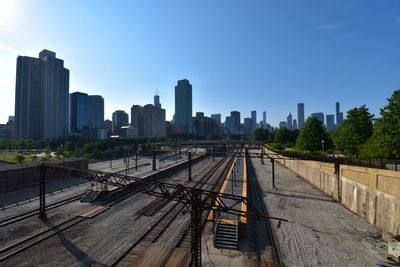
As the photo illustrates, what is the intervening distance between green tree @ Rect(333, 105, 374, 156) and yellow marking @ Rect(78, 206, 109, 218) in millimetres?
48565

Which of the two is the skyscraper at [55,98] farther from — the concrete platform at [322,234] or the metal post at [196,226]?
the concrete platform at [322,234]

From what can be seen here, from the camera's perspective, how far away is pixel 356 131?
3788 cm

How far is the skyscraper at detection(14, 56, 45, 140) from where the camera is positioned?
14800 cm

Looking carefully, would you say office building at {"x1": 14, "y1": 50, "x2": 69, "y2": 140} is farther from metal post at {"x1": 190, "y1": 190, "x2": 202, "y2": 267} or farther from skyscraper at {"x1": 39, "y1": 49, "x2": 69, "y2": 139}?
metal post at {"x1": 190, "y1": 190, "x2": 202, "y2": 267}

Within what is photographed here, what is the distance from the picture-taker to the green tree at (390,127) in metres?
24.3

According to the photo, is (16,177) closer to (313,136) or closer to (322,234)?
(322,234)

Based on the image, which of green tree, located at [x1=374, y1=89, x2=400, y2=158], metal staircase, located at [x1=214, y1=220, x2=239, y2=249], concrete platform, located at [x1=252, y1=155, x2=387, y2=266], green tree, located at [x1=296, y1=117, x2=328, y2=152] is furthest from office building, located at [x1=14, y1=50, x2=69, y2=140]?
green tree, located at [x1=374, y1=89, x2=400, y2=158]

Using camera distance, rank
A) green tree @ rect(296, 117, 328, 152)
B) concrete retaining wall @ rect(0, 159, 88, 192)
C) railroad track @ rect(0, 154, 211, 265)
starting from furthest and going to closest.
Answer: green tree @ rect(296, 117, 328, 152)
concrete retaining wall @ rect(0, 159, 88, 192)
railroad track @ rect(0, 154, 211, 265)

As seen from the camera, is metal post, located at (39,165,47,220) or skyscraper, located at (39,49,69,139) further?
skyscraper, located at (39,49,69,139)

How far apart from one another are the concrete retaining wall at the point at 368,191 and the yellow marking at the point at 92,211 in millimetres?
33087

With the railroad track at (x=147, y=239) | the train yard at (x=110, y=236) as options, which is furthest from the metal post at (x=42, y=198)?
the railroad track at (x=147, y=239)

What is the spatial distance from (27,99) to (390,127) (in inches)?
8573

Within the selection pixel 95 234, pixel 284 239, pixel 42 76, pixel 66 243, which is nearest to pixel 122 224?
pixel 95 234

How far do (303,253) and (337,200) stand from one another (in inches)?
687
